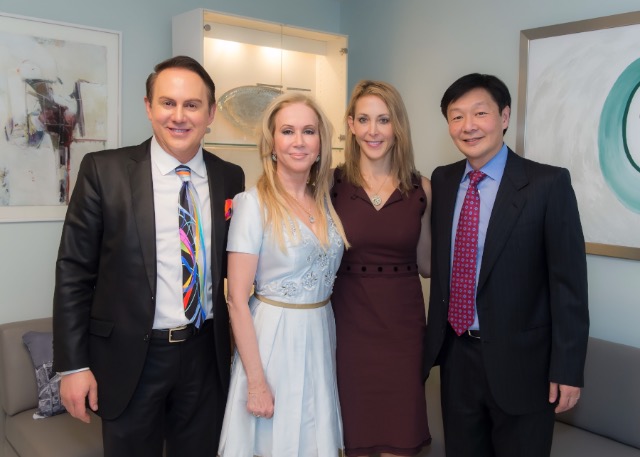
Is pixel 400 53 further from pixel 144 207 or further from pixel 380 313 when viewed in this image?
pixel 144 207

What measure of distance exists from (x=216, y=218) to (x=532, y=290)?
100cm

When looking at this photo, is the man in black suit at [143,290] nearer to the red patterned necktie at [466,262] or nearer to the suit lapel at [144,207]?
the suit lapel at [144,207]

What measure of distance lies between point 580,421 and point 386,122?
1.57 meters

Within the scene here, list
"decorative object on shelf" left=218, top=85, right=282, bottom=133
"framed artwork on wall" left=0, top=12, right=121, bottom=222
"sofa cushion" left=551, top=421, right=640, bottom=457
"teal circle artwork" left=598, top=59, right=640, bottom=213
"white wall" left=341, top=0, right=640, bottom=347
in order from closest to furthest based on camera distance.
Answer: "sofa cushion" left=551, top=421, right=640, bottom=457
"teal circle artwork" left=598, top=59, right=640, bottom=213
"white wall" left=341, top=0, right=640, bottom=347
"framed artwork on wall" left=0, top=12, right=121, bottom=222
"decorative object on shelf" left=218, top=85, right=282, bottom=133

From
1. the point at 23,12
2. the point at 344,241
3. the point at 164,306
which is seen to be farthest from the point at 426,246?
the point at 23,12

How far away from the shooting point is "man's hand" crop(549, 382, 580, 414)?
5.98 feet

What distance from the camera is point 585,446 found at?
245 cm

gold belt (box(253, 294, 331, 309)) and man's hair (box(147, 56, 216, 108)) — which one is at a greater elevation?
man's hair (box(147, 56, 216, 108))

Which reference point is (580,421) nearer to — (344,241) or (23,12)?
(344,241)

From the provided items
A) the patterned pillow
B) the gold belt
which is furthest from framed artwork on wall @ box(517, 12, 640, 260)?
the patterned pillow

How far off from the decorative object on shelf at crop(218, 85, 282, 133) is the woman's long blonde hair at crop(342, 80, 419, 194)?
126cm

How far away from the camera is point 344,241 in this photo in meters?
2.00

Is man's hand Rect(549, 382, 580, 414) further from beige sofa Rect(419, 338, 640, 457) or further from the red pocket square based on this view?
the red pocket square

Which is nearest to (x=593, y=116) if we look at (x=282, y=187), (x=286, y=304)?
(x=282, y=187)
